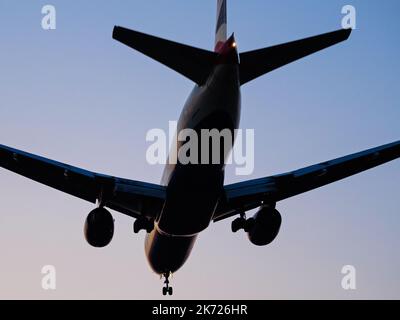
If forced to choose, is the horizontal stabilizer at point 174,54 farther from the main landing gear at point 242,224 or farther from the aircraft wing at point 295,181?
the main landing gear at point 242,224

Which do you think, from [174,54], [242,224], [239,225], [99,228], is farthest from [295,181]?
[174,54]

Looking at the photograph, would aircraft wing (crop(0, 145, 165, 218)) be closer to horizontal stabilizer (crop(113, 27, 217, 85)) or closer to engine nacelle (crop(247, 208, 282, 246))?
engine nacelle (crop(247, 208, 282, 246))

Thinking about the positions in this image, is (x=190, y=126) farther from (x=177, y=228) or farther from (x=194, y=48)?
(x=177, y=228)

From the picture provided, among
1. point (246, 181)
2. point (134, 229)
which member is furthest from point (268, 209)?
point (134, 229)

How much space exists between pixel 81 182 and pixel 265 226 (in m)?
6.75

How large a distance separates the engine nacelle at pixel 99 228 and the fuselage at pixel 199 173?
2035 millimetres

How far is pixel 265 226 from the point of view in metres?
25.0

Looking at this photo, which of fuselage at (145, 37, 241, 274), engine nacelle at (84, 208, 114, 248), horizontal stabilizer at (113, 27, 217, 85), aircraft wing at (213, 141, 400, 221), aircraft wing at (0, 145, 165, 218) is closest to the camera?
horizontal stabilizer at (113, 27, 217, 85)

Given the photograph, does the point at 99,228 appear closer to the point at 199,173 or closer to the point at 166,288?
the point at 199,173

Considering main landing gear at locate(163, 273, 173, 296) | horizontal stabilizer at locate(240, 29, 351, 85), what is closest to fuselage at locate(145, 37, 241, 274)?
horizontal stabilizer at locate(240, 29, 351, 85)

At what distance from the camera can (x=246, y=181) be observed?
25.0m

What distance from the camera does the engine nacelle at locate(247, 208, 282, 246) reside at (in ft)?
82.2

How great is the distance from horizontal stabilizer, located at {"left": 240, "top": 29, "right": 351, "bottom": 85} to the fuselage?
616mm
